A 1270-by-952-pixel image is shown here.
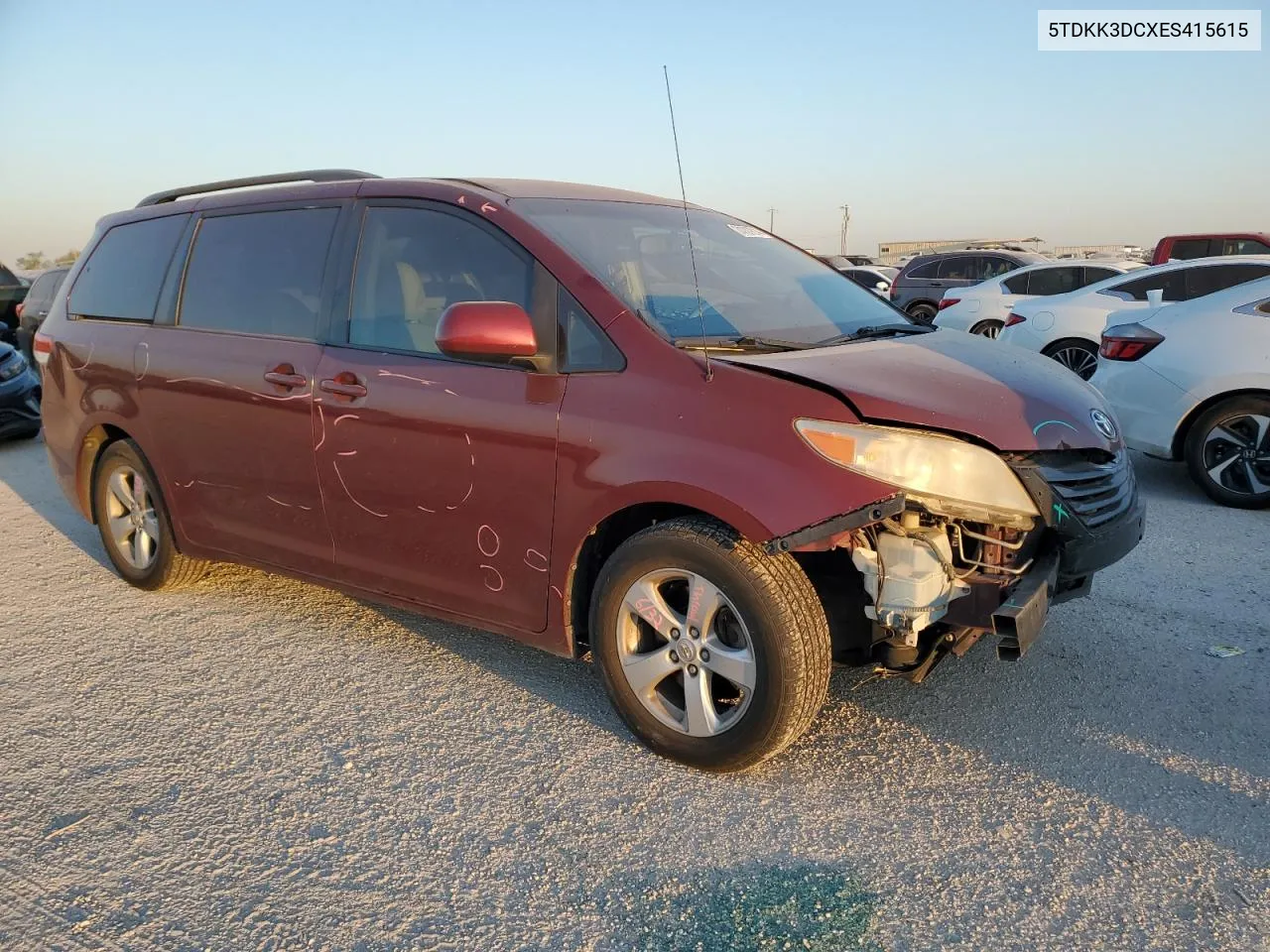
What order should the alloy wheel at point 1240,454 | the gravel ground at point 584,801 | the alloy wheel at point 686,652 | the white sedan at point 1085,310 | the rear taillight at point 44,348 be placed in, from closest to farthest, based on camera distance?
the gravel ground at point 584,801, the alloy wheel at point 686,652, the rear taillight at point 44,348, the alloy wheel at point 1240,454, the white sedan at point 1085,310

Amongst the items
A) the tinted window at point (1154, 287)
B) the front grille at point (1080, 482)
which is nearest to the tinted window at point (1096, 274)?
the tinted window at point (1154, 287)

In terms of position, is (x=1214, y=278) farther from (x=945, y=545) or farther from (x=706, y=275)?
(x=945, y=545)

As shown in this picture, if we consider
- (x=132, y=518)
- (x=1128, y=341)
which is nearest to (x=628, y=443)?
(x=132, y=518)

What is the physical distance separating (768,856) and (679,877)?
0.25 m

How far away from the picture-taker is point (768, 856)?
263cm

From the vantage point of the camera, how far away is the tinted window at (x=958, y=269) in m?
17.5

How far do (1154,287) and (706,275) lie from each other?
273 inches

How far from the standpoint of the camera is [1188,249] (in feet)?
49.1

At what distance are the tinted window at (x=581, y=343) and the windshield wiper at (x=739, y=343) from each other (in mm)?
217

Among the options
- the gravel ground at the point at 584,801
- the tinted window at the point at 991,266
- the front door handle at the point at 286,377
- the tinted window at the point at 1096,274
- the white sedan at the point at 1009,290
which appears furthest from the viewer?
the tinted window at the point at 991,266

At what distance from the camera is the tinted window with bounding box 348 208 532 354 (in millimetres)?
3416

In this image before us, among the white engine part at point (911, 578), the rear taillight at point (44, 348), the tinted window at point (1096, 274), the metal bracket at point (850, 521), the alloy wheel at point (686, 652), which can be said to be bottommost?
the alloy wheel at point (686, 652)

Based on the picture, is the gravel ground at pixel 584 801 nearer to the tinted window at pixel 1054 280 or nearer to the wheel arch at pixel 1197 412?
the wheel arch at pixel 1197 412

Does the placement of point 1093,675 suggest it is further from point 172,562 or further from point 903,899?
point 172,562
